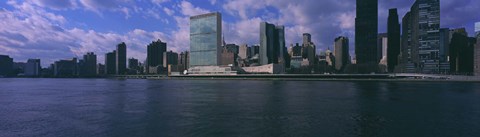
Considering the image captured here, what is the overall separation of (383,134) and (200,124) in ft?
60.4

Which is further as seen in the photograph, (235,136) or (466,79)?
(466,79)

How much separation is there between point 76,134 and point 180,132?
9747 millimetres

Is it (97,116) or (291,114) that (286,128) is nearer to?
(291,114)

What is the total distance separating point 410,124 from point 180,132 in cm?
2514

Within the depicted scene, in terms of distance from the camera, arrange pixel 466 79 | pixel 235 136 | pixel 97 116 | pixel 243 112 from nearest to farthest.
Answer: pixel 235 136 → pixel 97 116 → pixel 243 112 → pixel 466 79

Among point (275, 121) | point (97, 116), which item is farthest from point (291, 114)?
point (97, 116)

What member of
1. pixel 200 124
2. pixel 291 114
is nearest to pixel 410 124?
pixel 291 114

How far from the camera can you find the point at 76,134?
1249 inches

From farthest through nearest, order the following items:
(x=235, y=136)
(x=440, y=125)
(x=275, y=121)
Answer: (x=275, y=121) → (x=440, y=125) → (x=235, y=136)

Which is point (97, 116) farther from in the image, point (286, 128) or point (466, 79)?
point (466, 79)

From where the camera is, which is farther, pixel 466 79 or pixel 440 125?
pixel 466 79

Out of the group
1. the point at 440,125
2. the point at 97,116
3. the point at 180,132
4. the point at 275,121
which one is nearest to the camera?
the point at 180,132

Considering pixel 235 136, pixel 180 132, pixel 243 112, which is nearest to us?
pixel 235 136

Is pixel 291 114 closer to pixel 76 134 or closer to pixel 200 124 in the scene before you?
pixel 200 124
